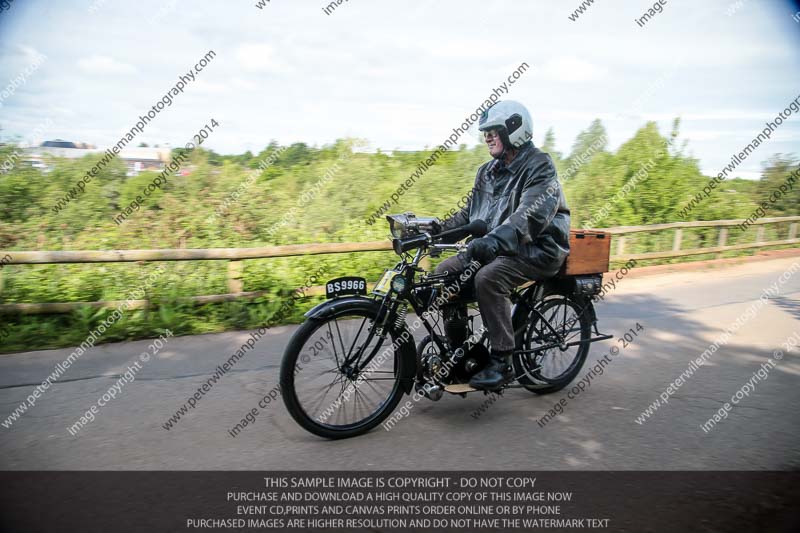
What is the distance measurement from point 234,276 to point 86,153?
413 cm

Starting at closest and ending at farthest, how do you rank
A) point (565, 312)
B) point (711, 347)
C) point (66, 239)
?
point (565, 312) < point (711, 347) < point (66, 239)

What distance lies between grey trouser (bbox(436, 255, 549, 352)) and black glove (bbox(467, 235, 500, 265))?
241mm

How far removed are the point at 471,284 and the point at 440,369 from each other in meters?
0.65

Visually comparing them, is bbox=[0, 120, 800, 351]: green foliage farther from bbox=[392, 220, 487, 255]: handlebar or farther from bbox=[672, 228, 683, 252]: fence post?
bbox=[392, 220, 487, 255]: handlebar

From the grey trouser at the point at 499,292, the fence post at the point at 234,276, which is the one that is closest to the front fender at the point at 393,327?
the grey trouser at the point at 499,292

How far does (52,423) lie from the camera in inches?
155

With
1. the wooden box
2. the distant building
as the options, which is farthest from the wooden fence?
the wooden box

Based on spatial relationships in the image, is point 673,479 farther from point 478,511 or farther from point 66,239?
point 66,239

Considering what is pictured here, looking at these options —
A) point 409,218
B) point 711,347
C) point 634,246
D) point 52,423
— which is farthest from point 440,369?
point 634,246

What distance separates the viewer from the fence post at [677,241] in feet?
37.6

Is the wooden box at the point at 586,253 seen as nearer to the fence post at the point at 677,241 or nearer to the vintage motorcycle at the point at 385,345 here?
the vintage motorcycle at the point at 385,345

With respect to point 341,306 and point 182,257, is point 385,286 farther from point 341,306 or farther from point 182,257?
point 182,257

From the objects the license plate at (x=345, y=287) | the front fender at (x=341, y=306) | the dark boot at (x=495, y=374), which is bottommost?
the dark boot at (x=495, y=374)

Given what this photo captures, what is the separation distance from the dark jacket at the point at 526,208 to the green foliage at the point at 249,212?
3.39 metres
